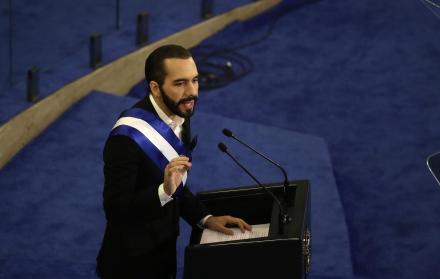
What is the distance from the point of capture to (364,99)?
4.73m

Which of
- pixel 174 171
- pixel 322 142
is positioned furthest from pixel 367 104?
pixel 174 171

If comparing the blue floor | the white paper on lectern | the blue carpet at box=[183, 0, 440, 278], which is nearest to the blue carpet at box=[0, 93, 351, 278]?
the blue floor

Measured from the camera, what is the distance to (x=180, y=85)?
2125mm

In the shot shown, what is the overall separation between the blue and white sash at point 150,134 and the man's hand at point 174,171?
Answer: 14 centimetres

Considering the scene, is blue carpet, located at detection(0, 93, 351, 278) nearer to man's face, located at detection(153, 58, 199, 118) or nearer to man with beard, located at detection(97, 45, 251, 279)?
man with beard, located at detection(97, 45, 251, 279)

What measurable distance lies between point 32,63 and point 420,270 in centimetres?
187

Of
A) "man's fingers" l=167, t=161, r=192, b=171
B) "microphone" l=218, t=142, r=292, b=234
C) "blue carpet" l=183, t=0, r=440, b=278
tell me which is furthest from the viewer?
"blue carpet" l=183, t=0, r=440, b=278

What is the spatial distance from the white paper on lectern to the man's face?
12.0 inches

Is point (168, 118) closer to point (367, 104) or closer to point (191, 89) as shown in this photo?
point (191, 89)

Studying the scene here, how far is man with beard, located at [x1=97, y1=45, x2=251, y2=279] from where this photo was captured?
83.0 inches

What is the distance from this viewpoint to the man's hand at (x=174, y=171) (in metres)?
1.97

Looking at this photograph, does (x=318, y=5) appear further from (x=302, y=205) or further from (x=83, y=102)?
(x=302, y=205)

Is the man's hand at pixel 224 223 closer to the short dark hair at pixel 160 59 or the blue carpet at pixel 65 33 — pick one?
the short dark hair at pixel 160 59

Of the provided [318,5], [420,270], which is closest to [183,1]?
[318,5]
